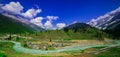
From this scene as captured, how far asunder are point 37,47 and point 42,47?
218 inches

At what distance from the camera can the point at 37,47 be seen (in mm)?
195875

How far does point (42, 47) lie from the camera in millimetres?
196750

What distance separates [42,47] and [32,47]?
11.4 m

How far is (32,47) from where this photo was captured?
198 meters

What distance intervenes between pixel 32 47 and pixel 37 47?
620cm
